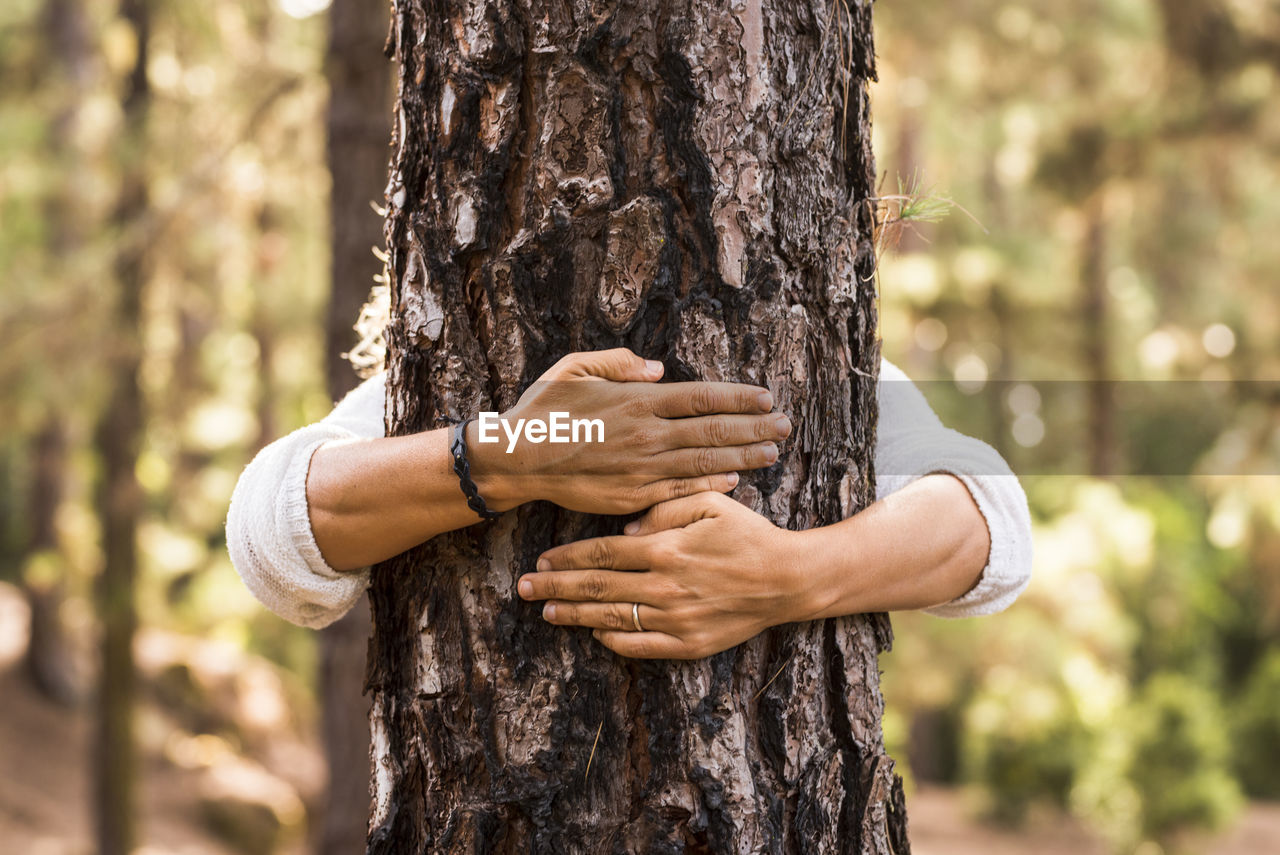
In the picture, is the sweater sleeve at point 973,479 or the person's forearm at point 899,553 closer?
the person's forearm at point 899,553

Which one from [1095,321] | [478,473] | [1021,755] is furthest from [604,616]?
[1095,321]

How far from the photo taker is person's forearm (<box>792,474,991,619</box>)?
1354mm

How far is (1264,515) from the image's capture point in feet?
18.6

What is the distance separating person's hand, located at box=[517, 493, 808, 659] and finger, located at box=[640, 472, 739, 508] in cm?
1

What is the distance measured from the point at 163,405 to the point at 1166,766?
8.02 metres

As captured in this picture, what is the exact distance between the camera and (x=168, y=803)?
1031 cm

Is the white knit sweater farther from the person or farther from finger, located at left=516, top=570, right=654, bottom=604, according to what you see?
finger, located at left=516, top=570, right=654, bottom=604

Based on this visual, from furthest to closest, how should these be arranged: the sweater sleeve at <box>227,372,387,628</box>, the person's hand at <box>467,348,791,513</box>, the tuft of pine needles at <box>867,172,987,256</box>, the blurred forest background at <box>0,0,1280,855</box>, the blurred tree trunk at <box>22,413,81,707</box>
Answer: the blurred tree trunk at <box>22,413,81,707</box>
the blurred forest background at <box>0,0,1280,855</box>
the tuft of pine needles at <box>867,172,987,256</box>
the sweater sleeve at <box>227,372,387,628</box>
the person's hand at <box>467,348,791,513</box>

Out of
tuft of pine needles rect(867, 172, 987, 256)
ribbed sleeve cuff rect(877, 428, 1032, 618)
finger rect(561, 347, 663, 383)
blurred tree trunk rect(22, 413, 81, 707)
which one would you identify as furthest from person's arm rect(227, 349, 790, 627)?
blurred tree trunk rect(22, 413, 81, 707)

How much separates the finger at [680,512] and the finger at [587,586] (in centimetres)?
7

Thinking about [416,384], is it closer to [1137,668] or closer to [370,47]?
[370,47]

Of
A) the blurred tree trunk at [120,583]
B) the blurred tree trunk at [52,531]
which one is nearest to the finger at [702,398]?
the blurred tree trunk at [120,583]

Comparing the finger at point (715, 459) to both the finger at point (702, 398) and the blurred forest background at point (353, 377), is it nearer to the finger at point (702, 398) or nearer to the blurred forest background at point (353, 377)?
the finger at point (702, 398)

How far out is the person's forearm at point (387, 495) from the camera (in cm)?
133
